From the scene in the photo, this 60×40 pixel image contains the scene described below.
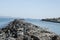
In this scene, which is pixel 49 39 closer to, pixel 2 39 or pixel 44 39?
pixel 44 39

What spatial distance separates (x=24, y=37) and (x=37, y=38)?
2.77ft

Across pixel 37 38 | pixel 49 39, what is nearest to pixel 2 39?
pixel 37 38

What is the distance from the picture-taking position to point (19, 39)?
1252 cm

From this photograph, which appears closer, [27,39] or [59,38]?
[27,39]

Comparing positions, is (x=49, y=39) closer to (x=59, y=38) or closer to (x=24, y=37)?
(x=59, y=38)

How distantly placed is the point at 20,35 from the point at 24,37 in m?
0.61

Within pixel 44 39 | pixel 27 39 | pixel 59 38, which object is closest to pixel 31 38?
pixel 27 39

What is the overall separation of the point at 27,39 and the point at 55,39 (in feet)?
6.51

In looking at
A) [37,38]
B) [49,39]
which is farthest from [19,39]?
[49,39]

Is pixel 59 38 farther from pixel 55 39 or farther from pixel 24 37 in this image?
pixel 24 37

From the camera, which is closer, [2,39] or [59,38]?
[2,39]

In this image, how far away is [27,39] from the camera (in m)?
12.2

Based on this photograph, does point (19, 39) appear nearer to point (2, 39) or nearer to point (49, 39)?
point (2, 39)

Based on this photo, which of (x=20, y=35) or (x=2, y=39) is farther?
(x=20, y=35)
